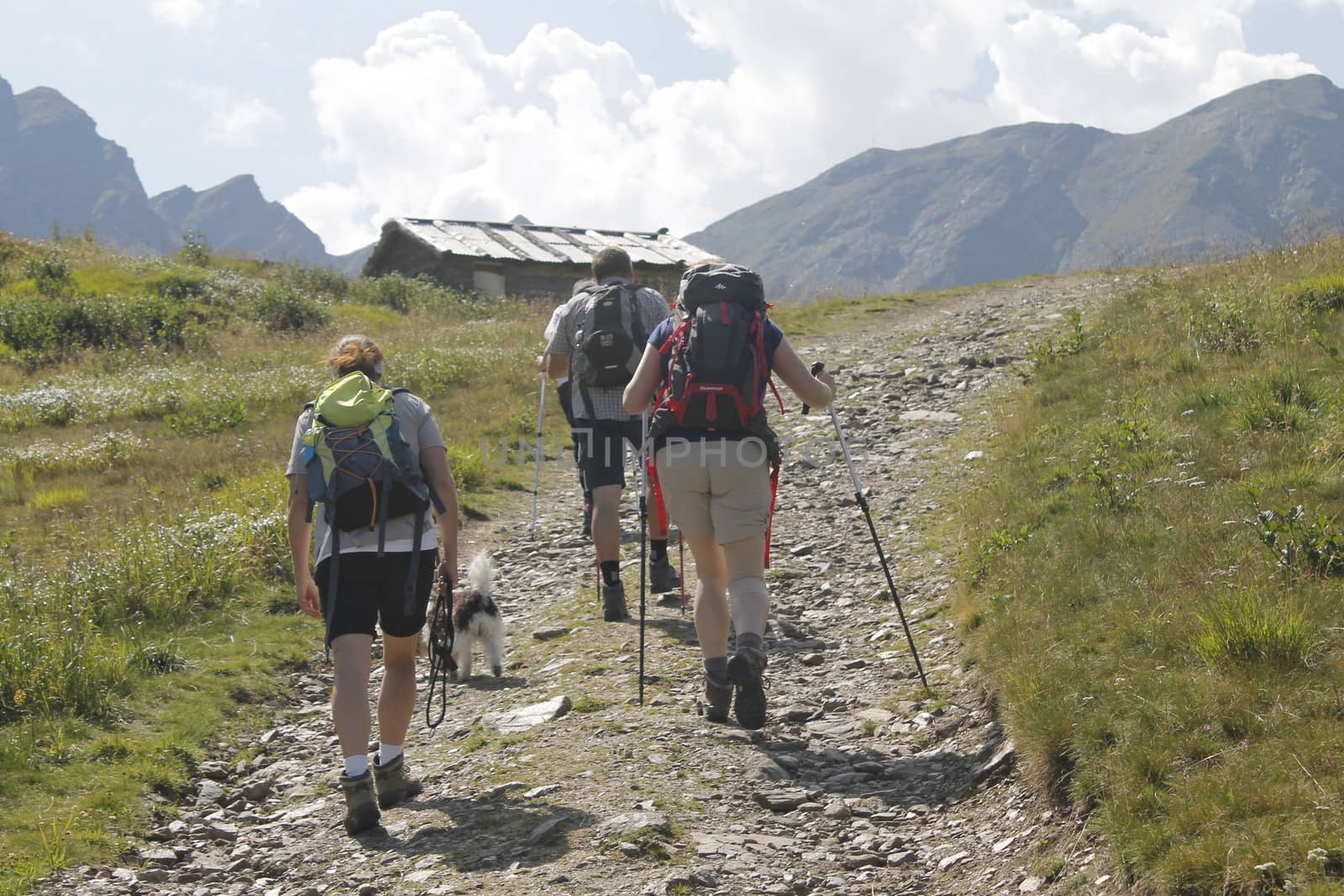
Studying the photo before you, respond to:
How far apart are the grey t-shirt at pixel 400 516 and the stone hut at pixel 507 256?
30.0 m

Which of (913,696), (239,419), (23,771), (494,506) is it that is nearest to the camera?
(23,771)

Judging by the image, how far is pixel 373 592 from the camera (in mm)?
5449

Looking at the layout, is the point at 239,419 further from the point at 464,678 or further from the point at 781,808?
the point at 781,808

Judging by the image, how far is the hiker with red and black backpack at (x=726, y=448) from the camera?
5930mm

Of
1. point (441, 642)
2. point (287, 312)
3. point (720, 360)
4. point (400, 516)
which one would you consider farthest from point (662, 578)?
point (287, 312)

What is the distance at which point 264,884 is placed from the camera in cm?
529

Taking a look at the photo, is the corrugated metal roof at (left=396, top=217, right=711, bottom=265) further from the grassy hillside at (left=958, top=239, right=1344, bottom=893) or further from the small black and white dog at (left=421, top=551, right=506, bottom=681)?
the small black and white dog at (left=421, top=551, right=506, bottom=681)

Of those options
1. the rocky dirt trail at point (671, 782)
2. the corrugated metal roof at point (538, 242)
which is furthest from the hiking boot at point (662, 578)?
the corrugated metal roof at point (538, 242)

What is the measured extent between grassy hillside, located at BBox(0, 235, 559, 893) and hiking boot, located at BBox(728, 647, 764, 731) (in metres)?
3.18

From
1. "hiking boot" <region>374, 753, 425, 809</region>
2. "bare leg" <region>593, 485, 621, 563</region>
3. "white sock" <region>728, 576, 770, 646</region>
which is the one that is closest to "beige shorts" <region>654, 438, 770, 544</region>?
"white sock" <region>728, 576, 770, 646</region>

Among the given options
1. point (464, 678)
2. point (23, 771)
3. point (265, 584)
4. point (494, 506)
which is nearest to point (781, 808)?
point (464, 678)

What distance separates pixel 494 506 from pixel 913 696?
8.39 meters

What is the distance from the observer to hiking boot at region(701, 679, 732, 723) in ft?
20.4

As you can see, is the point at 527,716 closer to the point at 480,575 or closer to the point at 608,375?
the point at 480,575
